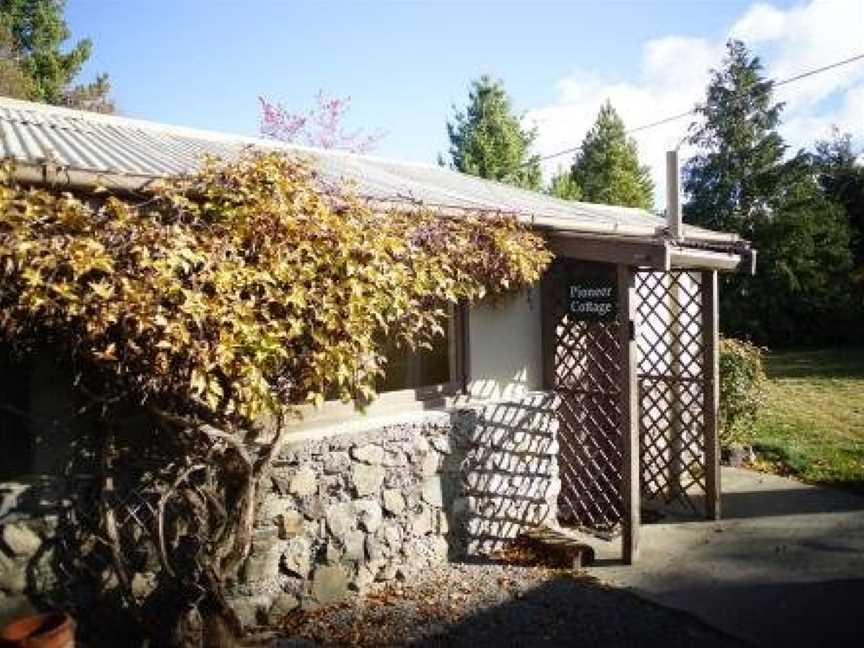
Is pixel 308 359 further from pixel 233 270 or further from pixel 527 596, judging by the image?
pixel 527 596

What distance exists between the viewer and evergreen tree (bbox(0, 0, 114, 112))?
23.6 metres

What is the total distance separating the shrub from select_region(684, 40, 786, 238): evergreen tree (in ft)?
62.9

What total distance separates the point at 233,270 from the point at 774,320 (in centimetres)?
2580

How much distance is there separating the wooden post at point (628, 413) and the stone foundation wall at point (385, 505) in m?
1.00

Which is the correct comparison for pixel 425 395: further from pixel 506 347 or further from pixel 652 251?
pixel 652 251

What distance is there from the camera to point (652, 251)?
5836mm

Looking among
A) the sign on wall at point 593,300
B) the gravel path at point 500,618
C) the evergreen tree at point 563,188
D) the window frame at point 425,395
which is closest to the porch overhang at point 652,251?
the sign on wall at point 593,300

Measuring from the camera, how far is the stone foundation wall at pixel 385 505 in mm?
4992

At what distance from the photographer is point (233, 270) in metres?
4.11

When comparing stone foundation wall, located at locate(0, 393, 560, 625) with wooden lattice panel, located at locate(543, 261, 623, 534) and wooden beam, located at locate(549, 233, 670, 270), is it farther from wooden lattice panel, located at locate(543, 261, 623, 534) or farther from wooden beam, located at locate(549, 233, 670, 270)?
wooden beam, located at locate(549, 233, 670, 270)

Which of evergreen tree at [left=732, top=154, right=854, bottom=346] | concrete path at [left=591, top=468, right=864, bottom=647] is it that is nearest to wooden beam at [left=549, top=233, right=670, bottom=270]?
concrete path at [left=591, top=468, right=864, bottom=647]

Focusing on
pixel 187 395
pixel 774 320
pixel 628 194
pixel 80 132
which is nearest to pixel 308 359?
pixel 187 395

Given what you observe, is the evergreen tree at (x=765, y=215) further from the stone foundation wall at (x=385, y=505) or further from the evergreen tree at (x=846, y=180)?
the stone foundation wall at (x=385, y=505)

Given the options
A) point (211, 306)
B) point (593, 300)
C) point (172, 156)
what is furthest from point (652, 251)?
point (172, 156)
